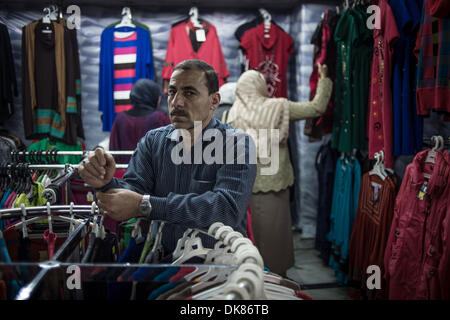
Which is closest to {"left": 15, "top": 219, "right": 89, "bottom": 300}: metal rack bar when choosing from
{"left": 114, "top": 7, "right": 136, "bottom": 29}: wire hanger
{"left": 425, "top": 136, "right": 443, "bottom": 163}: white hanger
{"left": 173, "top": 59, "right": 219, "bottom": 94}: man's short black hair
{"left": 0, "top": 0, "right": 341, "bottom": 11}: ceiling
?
{"left": 173, "top": 59, "right": 219, "bottom": 94}: man's short black hair

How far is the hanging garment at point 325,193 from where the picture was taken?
333 cm

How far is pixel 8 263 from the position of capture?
790 mm

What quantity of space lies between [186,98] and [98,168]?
1.50 feet

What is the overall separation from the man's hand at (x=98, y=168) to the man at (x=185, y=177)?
0.05ft

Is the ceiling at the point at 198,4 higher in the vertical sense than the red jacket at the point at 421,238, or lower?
higher

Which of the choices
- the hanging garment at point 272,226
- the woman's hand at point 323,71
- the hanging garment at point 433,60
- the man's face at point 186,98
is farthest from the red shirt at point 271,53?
the man's face at point 186,98

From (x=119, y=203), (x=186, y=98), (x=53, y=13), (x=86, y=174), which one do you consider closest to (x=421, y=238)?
(x=186, y=98)

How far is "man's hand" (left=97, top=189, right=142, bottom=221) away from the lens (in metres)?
1.13

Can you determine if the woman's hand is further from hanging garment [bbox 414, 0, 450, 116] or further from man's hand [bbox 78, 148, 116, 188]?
man's hand [bbox 78, 148, 116, 188]

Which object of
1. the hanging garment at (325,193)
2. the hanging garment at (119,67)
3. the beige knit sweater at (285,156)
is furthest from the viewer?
the hanging garment at (119,67)

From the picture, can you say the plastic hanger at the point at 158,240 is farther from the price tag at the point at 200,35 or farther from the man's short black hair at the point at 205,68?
the price tag at the point at 200,35

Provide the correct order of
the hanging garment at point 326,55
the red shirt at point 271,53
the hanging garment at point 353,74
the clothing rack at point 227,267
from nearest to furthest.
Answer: the clothing rack at point 227,267 → the hanging garment at point 353,74 → the hanging garment at point 326,55 → the red shirt at point 271,53

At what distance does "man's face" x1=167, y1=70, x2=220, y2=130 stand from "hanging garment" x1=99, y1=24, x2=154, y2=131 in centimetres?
245
